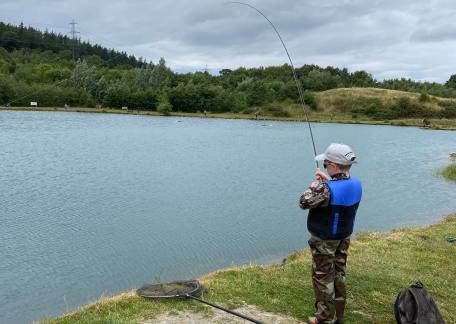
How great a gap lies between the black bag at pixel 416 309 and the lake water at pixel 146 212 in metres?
6.32

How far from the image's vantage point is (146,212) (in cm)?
1798

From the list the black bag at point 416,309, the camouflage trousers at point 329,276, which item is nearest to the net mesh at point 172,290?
the camouflage trousers at point 329,276

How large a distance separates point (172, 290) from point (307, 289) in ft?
7.04

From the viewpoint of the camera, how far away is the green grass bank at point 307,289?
684 cm

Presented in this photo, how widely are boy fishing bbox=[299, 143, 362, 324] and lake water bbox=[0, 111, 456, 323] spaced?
19.0 ft

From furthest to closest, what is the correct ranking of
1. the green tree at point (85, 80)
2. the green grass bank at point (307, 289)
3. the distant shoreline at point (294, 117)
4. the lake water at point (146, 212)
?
1. the green tree at point (85, 80)
2. the distant shoreline at point (294, 117)
3. the lake water at point (146, 212)
4. the green grass bank at point (307, 289)

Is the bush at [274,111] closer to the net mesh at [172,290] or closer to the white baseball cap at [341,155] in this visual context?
the net mesh at [172,290]

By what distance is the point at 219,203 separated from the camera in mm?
20375

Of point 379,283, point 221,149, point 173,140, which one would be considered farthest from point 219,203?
point 173,140

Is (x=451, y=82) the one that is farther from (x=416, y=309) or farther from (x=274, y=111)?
(x=416, y=309)

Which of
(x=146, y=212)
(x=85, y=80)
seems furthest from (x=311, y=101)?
(x=146, y=212)

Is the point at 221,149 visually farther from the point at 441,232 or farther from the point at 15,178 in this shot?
the point at 441,232

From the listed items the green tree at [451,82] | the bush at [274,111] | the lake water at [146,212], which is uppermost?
the green tree at [451,82]

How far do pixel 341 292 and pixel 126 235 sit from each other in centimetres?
978
